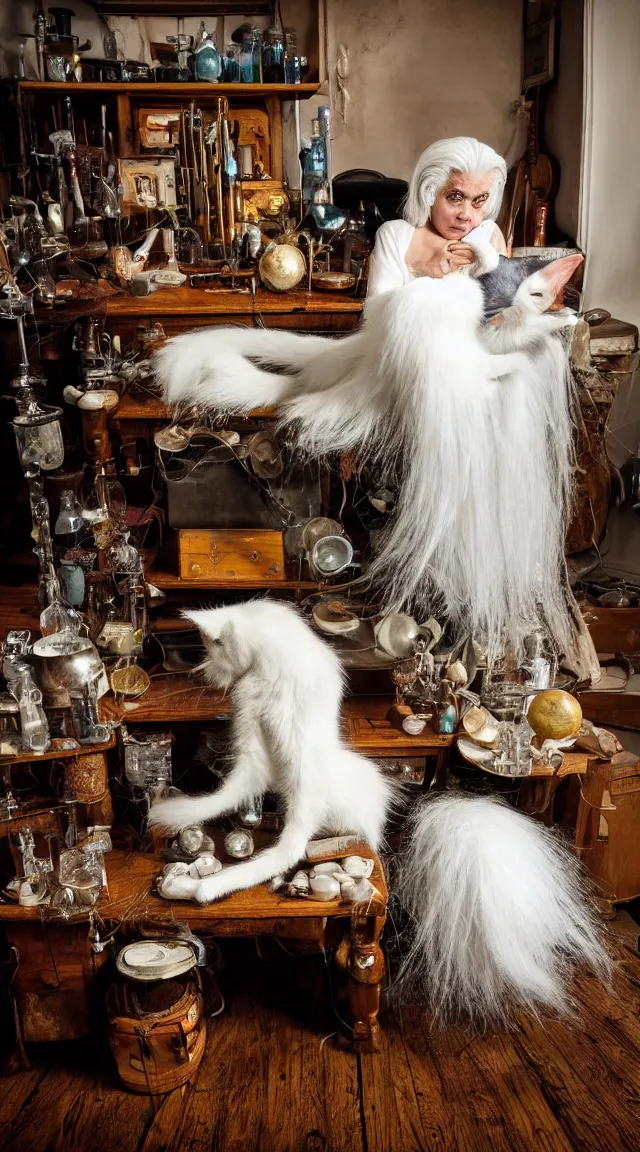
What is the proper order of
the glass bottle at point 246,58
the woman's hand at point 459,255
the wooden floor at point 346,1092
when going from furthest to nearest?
1. the glass bottle at point 246,58
2. the woman's hand at point 459,255
3. the wooden floor at point 346,1092

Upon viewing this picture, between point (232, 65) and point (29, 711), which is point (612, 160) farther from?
point (29, 711)

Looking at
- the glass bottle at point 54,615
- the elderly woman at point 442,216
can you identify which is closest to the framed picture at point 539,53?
the elderly woman at point 442,216

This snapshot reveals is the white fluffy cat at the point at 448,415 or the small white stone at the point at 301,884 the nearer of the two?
the white fluffy cat at the point at 448,415

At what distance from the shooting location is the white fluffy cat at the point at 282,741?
7.32 ft

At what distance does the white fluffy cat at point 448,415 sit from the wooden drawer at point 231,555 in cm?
30

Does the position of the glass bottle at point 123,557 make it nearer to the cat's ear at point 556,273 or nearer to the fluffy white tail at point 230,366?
the fluffy white tail at point 230,366

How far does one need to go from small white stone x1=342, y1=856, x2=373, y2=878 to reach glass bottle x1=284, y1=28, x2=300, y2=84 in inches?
88.5

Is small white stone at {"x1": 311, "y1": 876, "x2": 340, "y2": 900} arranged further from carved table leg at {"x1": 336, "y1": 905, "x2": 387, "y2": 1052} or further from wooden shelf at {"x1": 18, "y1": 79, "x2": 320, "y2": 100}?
wooden shelf at {"x1": 18, "y1": 79, "x2": 320, "y2": 100}

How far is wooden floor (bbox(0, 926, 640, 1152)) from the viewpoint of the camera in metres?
2.00

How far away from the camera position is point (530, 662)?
8.10ft

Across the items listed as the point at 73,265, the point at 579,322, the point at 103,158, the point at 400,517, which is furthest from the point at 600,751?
the point at 103,158

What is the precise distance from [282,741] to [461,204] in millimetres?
1441

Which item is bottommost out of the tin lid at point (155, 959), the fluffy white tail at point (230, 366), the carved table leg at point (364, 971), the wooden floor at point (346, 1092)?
the wooden floor at point (346, 1092)

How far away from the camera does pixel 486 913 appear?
7.41ft
